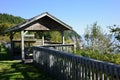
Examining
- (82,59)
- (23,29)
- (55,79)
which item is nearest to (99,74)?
(82,59)

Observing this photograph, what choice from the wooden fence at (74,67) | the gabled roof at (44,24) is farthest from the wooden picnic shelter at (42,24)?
the wooden fence at (74,67)

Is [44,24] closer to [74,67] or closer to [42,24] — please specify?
[42,24]

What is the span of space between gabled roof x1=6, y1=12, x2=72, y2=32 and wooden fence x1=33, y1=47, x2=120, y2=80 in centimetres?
516

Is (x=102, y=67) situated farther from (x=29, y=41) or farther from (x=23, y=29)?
(x=29, y=41)

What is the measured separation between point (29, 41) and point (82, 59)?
17.7m

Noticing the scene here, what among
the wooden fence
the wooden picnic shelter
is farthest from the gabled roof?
the wooden fence

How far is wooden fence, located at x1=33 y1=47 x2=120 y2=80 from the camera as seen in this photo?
6741mm

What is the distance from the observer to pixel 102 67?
6980mm

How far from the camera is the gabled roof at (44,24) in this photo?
19609mm

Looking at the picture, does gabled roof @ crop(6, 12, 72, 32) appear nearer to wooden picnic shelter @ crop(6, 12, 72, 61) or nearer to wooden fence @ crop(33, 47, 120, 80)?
wooden picnic shelter @ crop(6, 12, 72, 61)

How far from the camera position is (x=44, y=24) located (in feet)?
68.5

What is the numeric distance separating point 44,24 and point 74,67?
1201cm

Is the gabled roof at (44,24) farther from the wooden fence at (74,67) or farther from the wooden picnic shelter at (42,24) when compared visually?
the wooden fence at (74,67)

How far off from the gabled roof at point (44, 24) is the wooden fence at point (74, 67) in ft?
16.9
